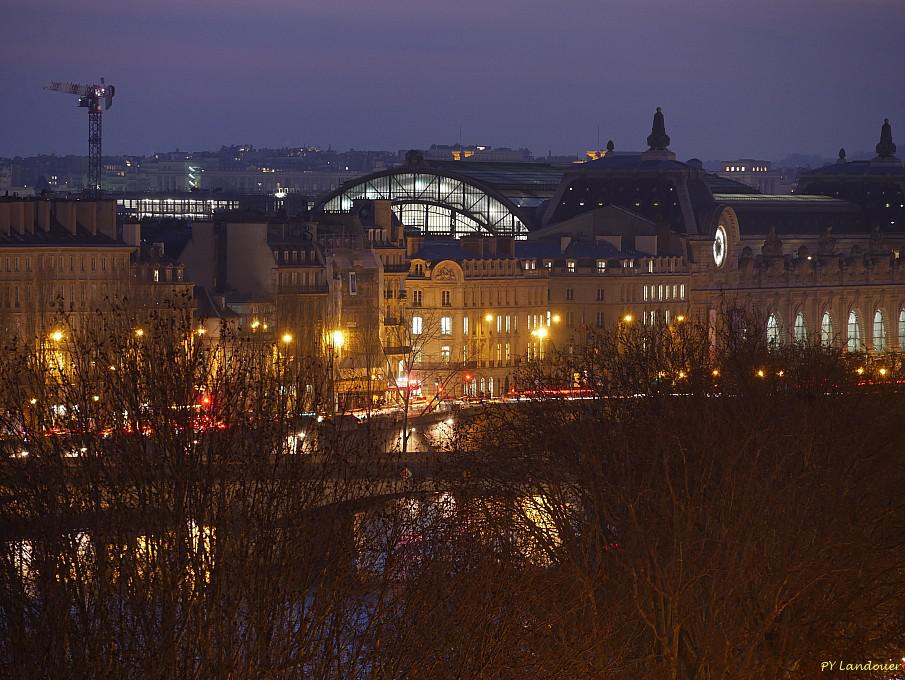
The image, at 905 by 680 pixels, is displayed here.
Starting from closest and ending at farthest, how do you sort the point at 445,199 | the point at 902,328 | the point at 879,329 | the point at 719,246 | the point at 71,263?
the point at 71,263
the point at 719,246
the point at 879,329
the point at 902,328
the point at 445,199

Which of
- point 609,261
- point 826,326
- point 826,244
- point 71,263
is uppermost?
point 826,244

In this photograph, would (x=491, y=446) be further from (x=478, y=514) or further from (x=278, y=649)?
(x=278, y=649)

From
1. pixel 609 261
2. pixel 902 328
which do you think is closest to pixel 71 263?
pixel 609 261

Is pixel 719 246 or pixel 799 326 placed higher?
pixel 719 246

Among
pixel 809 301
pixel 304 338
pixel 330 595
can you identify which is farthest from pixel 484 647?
pixel 809 301

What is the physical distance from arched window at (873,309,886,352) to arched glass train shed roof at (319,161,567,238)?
810 inches

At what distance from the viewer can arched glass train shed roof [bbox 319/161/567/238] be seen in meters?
186

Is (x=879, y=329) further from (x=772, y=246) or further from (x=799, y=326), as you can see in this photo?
(x=799, y=326)

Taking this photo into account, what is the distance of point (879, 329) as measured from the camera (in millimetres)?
183625

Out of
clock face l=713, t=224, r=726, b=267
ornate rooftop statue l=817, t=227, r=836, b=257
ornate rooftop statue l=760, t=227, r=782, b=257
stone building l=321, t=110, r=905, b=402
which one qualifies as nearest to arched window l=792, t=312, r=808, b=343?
stone building l=321, t=110, r=905, b=402

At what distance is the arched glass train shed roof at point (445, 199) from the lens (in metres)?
186

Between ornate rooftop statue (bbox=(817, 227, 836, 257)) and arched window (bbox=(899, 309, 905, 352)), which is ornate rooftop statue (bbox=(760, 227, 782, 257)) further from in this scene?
arched window (bbox=(899, 309, 905, 352))

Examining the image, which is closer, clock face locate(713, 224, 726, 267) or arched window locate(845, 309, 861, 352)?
clock face locate(713, 224, 726, 267)

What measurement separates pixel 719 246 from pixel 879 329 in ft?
45.5
